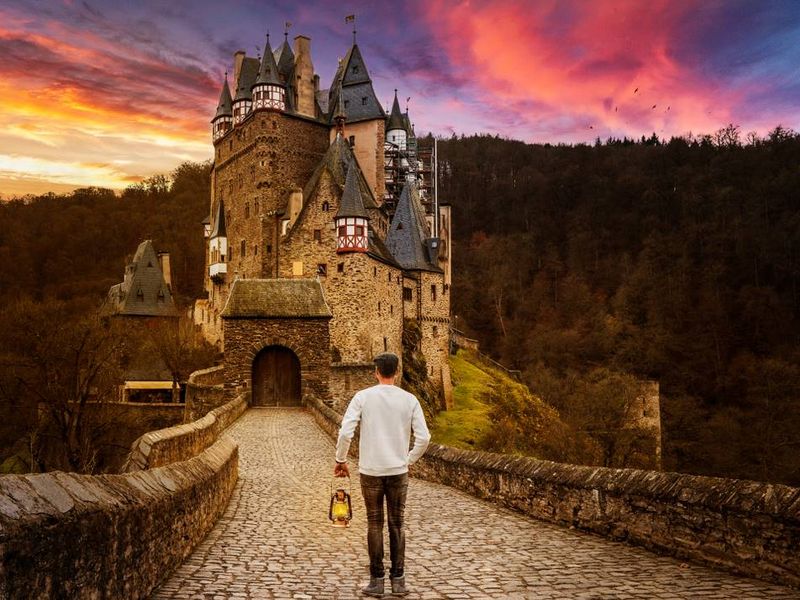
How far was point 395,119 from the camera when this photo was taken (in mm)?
60438

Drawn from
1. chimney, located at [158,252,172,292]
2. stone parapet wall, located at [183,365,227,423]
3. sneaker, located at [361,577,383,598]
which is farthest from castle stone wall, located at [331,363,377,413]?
chimney, located at [158,252,172,292]

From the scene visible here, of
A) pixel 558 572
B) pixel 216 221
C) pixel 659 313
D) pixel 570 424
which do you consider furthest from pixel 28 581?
pixel 659 313

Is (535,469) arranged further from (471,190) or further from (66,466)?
(471,190)

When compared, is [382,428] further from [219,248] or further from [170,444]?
[219,248]

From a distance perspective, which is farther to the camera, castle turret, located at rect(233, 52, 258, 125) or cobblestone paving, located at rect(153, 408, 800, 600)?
castle turret, located at rect(233, 52, 258, 125)

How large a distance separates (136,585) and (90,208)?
78.8 metres

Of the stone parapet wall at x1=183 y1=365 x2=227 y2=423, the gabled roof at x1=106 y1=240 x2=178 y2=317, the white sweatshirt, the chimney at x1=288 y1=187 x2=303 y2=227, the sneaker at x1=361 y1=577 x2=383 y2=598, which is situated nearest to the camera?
the sneaker at x1=361 y1=577 x2=383 y2=598

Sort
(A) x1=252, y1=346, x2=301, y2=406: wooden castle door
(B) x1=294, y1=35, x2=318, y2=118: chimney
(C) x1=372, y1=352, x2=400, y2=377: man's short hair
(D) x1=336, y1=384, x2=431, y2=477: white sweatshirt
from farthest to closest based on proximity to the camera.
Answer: (B) x1=294, y1=35, x2=318, y2=118: chimney < (A) x1=252, y1=346, x2=301, y2=406: wooden castle door < (C) x1=372, y1=352, x2=400, y2=377: man's short hair < (D) x1=336, y1=384, x2=431, y2=477: white sweatshirt

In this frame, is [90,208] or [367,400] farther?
[90,208]

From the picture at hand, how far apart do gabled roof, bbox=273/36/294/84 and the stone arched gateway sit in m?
33.5

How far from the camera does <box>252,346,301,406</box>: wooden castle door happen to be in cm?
2661

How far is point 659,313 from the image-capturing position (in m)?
72.2

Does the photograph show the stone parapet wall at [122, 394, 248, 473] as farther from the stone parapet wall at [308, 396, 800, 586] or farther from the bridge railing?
the stone parapet wall at [308, 396, 800, 586]

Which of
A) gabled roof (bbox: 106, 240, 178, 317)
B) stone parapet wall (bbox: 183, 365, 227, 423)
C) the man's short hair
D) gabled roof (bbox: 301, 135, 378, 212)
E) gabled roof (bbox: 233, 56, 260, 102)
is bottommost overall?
stone parapet wall (bbox: 183, 365, 227, 423)
